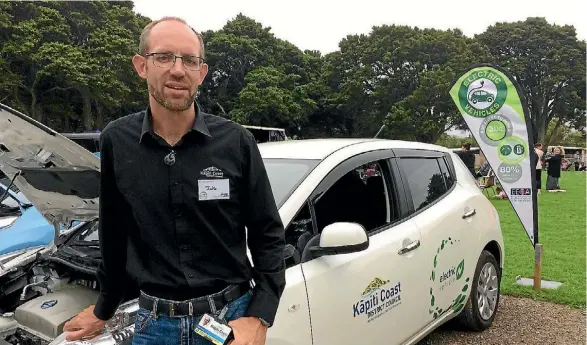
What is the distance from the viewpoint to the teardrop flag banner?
4.86m

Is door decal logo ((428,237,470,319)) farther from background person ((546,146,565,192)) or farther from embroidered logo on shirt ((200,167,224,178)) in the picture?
background person ((546,146,565,192))

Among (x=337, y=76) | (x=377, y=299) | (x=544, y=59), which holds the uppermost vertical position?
(x=544, y=59)

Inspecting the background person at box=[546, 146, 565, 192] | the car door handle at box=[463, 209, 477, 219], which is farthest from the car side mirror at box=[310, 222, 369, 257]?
the background person at box=[546, 146, 565, 192]

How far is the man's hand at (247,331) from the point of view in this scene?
1436 mm

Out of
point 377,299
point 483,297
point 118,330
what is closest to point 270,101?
point 483,297

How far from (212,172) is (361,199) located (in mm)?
1865

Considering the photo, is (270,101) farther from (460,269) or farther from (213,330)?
(213,330)

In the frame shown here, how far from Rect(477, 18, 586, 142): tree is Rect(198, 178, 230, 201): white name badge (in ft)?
131

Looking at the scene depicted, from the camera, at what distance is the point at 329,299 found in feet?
7.83

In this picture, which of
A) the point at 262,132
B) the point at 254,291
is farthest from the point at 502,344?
the point at 262,132

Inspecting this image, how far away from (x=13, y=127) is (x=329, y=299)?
1.62 meters

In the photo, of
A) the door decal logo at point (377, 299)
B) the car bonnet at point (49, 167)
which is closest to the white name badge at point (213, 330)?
the car bonnet at point (49, 167)

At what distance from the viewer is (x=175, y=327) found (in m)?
1.49

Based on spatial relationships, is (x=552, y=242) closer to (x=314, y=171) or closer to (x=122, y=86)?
(x=314, y=171)
